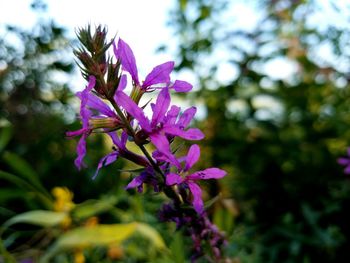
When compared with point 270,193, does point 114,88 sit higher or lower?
higher

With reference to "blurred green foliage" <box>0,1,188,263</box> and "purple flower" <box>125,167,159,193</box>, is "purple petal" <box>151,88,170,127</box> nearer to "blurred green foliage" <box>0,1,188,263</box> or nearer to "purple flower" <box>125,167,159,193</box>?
"purple flower" <box>125,167,159,193</box>

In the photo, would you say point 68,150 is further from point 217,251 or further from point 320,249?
point 217,251

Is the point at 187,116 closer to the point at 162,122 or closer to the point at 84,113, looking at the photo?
the point at 162,122

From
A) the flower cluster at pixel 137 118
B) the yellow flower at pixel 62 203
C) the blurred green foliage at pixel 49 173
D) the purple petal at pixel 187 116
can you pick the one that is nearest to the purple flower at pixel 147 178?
the flower cluster at pixel 137 118

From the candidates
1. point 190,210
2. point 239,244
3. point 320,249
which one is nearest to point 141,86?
point 190,210

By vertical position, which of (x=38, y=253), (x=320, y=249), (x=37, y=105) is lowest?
(x=320, y=249)

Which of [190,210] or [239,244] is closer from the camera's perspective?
[190,210]

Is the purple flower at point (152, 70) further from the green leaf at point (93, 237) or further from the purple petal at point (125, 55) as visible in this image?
the green leaf at point (93, 237)
